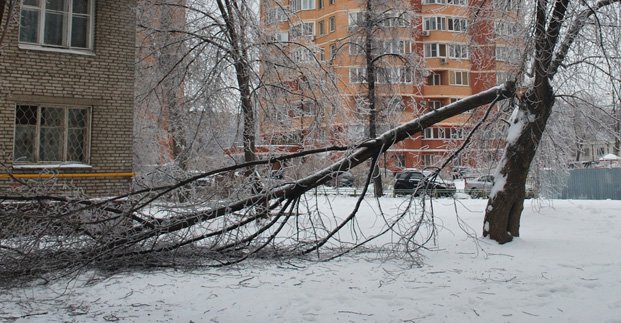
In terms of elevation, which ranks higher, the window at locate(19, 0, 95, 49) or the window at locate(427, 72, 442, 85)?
the window at locate(427, 72, 442, 85)

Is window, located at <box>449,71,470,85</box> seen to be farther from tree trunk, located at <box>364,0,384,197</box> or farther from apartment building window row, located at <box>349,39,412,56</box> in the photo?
tree trunk, located at <box>364,0,384,197</box>

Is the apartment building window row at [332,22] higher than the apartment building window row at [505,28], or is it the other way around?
the apartment building window row at [332,22]

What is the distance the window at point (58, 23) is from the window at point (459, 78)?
37.7m

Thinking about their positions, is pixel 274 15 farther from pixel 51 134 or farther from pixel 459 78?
pixel 459 78

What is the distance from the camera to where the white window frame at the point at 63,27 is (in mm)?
12430

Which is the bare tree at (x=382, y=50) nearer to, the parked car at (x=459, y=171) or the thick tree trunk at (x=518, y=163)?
the parked car at (x=459, y=171)

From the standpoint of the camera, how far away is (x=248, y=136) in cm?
1300

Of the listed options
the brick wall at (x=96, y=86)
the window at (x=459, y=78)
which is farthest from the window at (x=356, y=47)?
the window at (x=459, y=78)

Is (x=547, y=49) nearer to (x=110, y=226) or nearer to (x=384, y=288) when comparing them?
(x=384, y=288)

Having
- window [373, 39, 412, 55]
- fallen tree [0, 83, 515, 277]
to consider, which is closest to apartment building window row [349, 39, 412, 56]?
window [373, 39, 412, 55]

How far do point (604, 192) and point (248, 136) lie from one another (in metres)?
19.0

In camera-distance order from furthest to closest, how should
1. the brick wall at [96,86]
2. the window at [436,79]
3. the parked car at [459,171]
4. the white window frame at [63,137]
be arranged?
1. the window at [436,79]
2. the parked car at [459,171]
3. the white window frame at [63,137]
4. the brick wall at [96,86]

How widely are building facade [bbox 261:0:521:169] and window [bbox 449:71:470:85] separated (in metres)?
0.09

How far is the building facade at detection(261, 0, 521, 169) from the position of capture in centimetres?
1048
